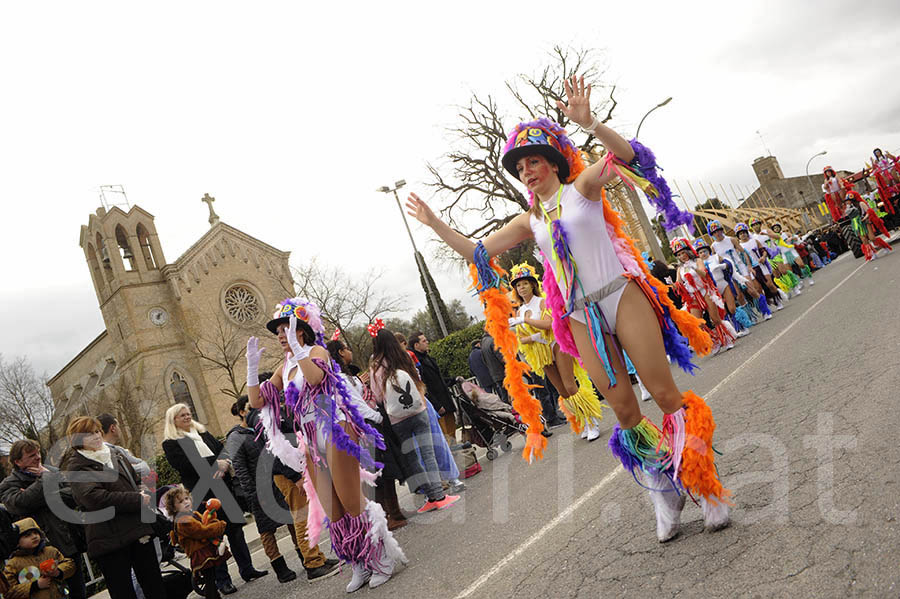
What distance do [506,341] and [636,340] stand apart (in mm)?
1165

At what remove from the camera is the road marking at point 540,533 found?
3.79 m

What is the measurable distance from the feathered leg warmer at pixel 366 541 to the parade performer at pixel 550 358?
2337 mm

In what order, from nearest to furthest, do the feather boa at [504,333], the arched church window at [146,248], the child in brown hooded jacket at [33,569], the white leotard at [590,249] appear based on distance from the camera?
the white leotard at [590,249] → the feather boa at [504,333] → the child in brown hooded jacket at [33,569] → the arched church window at [146,248]

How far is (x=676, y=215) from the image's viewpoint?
362cm

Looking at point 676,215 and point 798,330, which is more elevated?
point 676,215

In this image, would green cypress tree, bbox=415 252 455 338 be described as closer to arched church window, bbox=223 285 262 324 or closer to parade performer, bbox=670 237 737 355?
A: arched church window, bbox=223 285 262 324

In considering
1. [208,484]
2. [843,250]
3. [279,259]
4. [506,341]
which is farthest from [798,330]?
[279,259]

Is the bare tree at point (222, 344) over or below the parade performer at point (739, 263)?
over

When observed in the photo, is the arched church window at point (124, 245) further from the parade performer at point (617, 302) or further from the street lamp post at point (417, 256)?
the parade performer at point (617, 302)

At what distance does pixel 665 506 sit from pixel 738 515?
0.35 m

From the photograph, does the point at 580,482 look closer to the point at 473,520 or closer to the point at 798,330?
the point at 473,520

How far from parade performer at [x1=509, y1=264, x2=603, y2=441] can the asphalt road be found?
35cm

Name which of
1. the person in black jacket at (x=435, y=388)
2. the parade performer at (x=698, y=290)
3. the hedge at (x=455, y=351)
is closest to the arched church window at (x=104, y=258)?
the hedge at (x=455, y=351)

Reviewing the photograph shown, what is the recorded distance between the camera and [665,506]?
339cm
